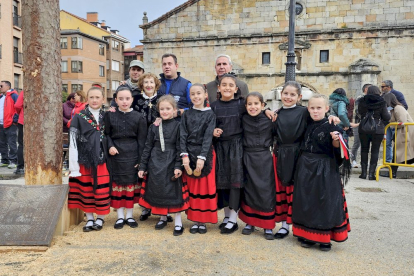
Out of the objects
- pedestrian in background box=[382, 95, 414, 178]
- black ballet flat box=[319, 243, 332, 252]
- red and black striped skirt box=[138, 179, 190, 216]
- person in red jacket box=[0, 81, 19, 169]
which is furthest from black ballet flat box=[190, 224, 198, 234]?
person in red jacket box=[0, 81, 19, 169]

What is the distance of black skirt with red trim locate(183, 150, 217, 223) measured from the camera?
4137 millimetres

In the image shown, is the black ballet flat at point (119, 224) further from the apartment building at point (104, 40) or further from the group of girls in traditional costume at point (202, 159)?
the apartment building at point (104, 40)

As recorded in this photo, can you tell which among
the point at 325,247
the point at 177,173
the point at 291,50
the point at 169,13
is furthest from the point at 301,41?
the point at 325,247

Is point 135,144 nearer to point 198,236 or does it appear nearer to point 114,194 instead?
point 114,194

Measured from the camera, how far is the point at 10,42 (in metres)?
26.6

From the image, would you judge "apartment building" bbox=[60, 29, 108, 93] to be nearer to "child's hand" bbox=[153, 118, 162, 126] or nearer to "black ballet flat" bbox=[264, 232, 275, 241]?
"child's hand" bbox=[153, 118, 162, 126]

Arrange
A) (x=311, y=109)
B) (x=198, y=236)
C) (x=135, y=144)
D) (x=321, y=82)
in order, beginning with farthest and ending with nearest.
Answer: (x=321, y=82), (x=135, y=144), (x=198, y=236), (x=311, y=109)

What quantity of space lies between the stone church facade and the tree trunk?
50.4ft

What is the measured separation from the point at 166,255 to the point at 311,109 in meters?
2.04

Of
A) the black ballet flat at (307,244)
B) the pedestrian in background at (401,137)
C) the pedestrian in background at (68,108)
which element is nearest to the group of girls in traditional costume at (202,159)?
the black ballet flat at (307,244)

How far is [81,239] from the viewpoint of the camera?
384 cm

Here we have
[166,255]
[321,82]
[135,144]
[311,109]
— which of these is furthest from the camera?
[321,82]

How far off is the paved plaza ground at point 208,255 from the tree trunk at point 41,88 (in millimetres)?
861

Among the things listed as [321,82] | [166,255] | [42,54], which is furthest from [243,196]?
[321,82]
